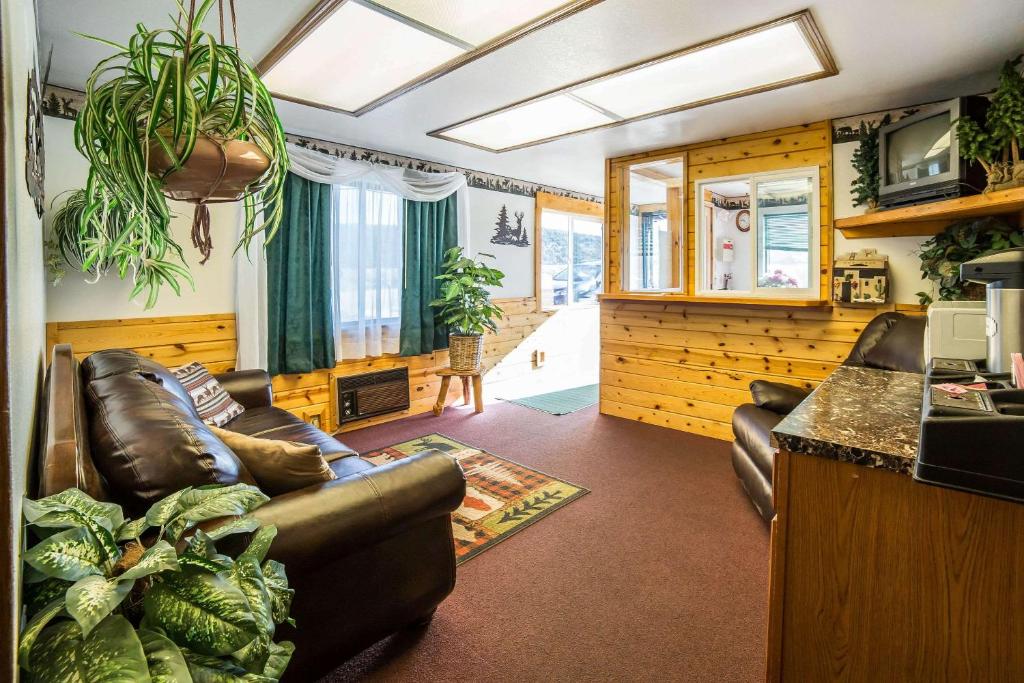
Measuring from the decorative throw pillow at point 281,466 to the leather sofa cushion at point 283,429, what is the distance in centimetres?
75

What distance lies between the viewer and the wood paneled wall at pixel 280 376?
120 inches

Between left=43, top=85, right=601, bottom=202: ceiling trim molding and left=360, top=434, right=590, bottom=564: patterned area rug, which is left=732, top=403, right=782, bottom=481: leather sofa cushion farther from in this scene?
left=43, top=85, right=601, bottom=202: ceiling trim molding

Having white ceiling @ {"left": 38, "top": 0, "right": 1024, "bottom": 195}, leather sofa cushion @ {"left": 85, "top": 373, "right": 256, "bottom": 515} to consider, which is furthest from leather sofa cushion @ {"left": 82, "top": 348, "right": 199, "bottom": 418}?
white ceiling @ {"left": 38, "top": 0, "right": 1024, "bottom": 195}

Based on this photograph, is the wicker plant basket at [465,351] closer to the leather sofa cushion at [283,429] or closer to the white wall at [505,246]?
the white wall at [505,246]

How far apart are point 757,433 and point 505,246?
3422mm

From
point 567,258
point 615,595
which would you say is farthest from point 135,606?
point 567,258

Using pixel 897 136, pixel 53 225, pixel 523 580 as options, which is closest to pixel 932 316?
pixel 897 136

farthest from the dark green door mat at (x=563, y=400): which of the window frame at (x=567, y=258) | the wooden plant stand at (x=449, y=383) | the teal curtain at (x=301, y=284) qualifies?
the teal curtain at (x=301, y=284)

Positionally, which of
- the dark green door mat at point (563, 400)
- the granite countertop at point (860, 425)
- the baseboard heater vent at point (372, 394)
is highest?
the granite countertop at point (860, 425)

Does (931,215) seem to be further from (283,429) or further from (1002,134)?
(283,429)

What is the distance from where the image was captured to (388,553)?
5.39 feet

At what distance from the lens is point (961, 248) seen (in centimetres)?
275

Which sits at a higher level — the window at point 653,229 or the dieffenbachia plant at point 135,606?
the window at point 653,229

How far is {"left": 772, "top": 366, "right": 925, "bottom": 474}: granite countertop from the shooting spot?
3.71ft
